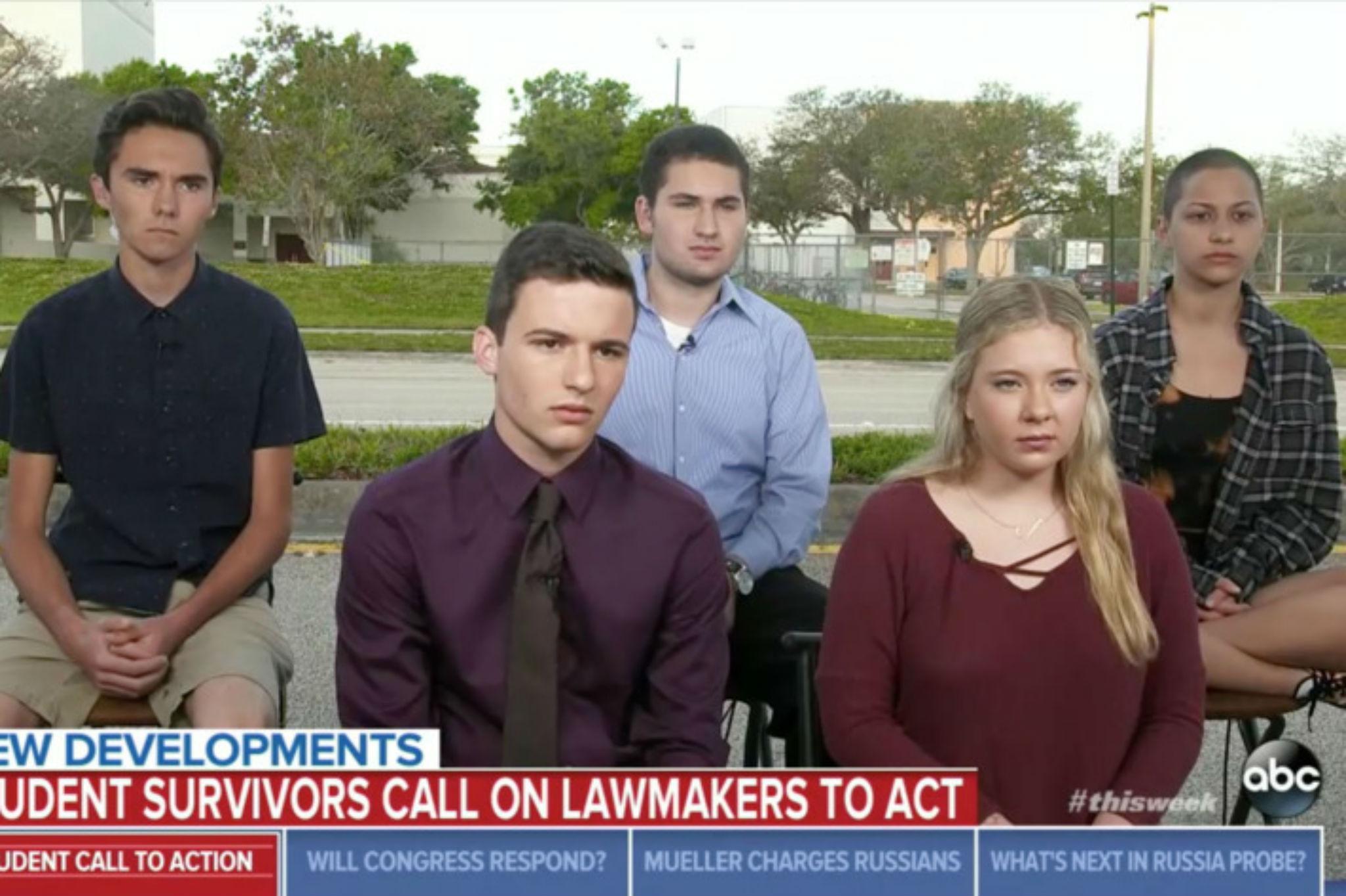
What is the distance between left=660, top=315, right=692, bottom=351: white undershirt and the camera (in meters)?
3.58

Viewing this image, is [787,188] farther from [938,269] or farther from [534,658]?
[534,658]

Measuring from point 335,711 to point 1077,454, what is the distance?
2980 millimetres

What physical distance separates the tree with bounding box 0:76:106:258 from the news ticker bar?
41.6m

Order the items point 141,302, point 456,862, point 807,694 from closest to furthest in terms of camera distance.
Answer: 1. point 456,862
2. point 807,694
3. point 141,302

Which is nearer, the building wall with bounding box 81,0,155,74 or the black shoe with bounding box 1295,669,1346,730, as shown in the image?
the black shoe with bounding box 1295,669,1346,730

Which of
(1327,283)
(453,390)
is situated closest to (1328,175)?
(1327,283)

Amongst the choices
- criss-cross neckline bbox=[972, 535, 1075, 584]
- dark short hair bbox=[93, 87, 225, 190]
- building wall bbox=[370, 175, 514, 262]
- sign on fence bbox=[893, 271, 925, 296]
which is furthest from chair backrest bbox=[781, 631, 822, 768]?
building wall bbox=[370, 175, 514, 262]

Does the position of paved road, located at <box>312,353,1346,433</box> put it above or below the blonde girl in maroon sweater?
below

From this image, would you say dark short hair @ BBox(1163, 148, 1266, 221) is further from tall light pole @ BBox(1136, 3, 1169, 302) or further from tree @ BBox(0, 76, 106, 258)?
tree @ BBox(0, 76, 106, 258)

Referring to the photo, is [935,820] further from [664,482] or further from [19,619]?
[19,619]

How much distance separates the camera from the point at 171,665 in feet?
9.91

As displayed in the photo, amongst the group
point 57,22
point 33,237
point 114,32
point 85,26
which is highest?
point 114,32

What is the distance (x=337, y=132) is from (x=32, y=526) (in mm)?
33389

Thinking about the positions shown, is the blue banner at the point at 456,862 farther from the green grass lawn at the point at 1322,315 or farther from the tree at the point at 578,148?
the tree at the point at 578,148
